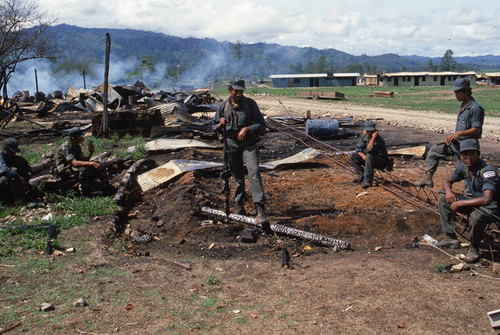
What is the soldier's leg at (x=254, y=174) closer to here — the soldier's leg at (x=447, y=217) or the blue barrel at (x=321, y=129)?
the soldier's leg at (x=447, y=217)

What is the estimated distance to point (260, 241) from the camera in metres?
5.03

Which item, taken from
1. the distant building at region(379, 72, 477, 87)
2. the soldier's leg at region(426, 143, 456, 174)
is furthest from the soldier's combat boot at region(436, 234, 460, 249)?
the distant building at region(379, 72, 477, 87)

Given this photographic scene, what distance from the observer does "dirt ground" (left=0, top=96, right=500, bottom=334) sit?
10.4 ft

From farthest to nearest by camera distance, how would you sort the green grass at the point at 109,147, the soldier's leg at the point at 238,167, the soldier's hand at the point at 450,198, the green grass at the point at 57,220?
1. the green grass at the point at 109,147
2. the soldier's leg at the point at 238,167
3. the green grass at the point at 57,220
4. the soldier's hand at the point at 450,198

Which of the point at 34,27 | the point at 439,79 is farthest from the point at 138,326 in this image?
the point at 439,79

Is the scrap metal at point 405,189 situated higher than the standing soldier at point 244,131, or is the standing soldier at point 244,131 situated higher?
the standing soldier at point 244,131

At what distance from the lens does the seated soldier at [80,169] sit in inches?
268

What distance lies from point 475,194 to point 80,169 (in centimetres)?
571

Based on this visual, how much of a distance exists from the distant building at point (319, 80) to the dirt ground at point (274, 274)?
66.3 meters

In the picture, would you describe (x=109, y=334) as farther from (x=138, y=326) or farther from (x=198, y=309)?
(x=198, y=309)

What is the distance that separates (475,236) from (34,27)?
20291 mm

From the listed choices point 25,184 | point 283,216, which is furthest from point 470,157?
point 25,184

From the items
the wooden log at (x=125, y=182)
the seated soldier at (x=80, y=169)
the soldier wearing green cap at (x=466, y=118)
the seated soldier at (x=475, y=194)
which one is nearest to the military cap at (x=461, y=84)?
the soldier wearing green cap at (x=466, y=118)

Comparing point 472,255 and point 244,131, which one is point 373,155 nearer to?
point 244,131
